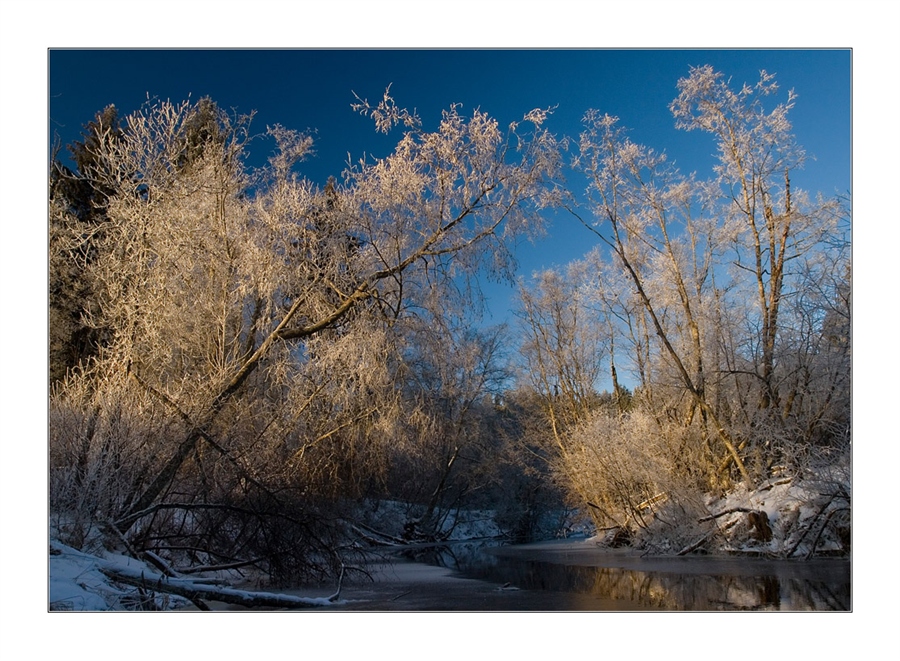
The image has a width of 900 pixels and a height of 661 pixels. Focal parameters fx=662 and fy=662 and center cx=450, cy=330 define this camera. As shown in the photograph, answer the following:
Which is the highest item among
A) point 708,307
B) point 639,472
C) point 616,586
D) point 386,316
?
point 708,307

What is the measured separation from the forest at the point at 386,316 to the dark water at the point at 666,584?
0.49m

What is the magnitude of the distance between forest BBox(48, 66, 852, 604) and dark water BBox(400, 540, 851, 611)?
1.60 ft

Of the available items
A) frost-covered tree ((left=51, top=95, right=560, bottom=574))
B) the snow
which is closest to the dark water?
the snow

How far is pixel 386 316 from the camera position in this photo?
671 centimetres

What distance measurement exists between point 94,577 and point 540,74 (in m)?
5.44

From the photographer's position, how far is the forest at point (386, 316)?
562 cm

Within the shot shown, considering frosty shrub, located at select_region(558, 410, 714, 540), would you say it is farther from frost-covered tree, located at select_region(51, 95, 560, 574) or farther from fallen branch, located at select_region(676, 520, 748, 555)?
A: frost-covered tree, located at select_region(51, 95, 560, 574)

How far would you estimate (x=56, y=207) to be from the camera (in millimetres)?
6574

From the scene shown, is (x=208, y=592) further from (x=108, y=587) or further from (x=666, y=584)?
(x=666, y=584)

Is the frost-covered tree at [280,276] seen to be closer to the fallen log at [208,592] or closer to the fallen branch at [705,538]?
the fallen log at [208,592]

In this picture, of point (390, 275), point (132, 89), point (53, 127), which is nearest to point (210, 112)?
point (132, 89)

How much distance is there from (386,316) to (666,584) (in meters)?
3.52

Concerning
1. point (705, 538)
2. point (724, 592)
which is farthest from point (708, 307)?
point (724, 592)
